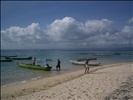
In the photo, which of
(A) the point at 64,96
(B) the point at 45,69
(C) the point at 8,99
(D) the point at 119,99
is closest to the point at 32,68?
(B) the point at 45,69

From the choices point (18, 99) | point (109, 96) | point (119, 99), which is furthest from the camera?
point (18, 99)

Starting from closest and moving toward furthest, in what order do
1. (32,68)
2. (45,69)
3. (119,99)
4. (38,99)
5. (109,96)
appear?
(119,99), (109,96), (38,99), (45,69), (32,68)

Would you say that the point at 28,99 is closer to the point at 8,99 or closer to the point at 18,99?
the point at 18,99

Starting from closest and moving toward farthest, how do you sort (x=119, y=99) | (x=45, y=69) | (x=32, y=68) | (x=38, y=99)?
(x=119, y=99)
(x=38, y=99)
(x=45, y=69)
(x=32, y=68)

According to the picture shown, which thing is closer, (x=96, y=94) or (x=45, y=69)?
(x=96, y=94)

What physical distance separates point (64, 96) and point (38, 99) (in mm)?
1432

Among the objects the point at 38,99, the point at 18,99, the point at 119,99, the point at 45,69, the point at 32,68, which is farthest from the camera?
the point at 32,68

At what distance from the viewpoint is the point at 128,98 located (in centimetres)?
766

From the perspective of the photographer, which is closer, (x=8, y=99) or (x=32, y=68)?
(x=8, y=99)

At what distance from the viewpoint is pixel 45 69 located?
25.6m

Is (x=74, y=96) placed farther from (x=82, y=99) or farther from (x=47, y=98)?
(x=47, y=98)

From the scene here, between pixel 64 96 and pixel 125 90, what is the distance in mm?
3495

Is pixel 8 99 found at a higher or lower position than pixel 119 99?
lower

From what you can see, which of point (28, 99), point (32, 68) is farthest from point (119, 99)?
point (32, 68)
